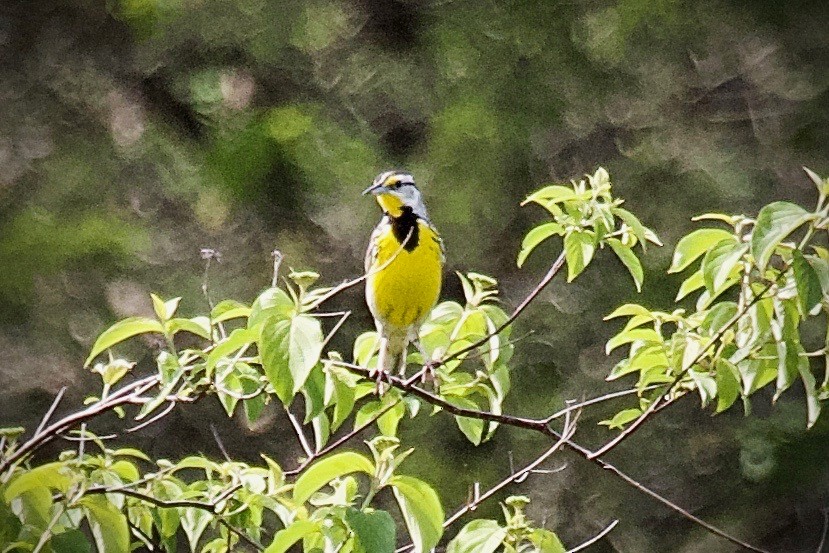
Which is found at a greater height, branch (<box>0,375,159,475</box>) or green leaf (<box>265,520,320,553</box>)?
branch (<box>0,375,159,475</box>)

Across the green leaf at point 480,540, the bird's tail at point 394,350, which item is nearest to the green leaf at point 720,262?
the green leaf at point 480,540

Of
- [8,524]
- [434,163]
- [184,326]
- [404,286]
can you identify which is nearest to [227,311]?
[184,326]

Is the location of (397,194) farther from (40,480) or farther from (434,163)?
(434,163)

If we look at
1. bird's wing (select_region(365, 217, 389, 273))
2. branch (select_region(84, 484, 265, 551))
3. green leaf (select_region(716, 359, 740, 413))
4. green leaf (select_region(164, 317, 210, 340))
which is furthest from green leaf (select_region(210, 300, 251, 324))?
bird's wing (select_region(365, 217, 389, 273))

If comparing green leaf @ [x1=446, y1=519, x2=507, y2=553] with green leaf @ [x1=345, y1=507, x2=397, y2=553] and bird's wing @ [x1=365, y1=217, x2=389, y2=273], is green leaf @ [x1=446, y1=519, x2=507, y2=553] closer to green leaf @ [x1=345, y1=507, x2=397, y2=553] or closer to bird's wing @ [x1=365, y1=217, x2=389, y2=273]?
green leaf @ [x1=345, y1=507, x2=397, y2=553]

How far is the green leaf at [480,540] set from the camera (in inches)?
32.9

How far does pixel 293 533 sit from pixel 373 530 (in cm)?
5

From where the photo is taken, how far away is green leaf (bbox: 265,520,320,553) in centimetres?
77

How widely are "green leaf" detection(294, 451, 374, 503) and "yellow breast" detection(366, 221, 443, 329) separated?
2.07 feet

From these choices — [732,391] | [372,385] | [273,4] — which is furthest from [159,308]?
[273,4]

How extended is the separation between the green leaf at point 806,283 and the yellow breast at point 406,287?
2.21 ft

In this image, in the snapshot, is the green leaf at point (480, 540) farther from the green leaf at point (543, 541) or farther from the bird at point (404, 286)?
the bird at point (404, 286)

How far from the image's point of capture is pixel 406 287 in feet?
4.75

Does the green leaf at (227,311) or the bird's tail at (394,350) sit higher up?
the green leaf at (227,311)
